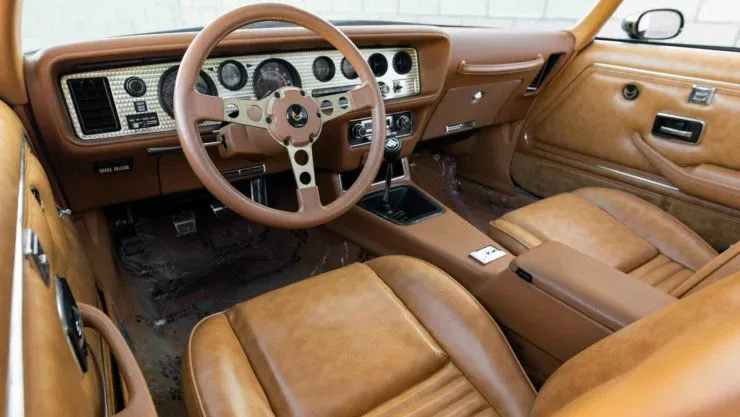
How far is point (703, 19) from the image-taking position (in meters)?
2.17

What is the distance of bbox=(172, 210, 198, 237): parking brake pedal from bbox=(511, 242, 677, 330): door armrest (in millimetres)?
1278

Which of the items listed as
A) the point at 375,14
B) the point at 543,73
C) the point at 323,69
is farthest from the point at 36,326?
the point at 375,14

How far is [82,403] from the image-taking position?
514 mm

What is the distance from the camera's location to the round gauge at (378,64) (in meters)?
1.65

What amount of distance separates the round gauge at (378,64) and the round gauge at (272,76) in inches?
11.8

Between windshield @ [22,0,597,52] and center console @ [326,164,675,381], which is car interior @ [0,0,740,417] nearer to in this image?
center console @ [326,164,675,381]

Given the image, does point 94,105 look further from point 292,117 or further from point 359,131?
point 359,131

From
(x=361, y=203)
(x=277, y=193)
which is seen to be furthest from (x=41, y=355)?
(x=277, y=193)

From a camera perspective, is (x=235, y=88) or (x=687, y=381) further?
(x=235, y=88)

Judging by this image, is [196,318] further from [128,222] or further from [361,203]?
[361,203]

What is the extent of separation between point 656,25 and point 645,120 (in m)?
0.40

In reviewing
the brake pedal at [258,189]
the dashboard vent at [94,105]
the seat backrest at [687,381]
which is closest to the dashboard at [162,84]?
the dashboard vent at [94,105]

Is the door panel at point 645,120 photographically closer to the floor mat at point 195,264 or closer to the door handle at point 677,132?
the door handle at point 677,132

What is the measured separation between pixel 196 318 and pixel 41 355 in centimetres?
137
